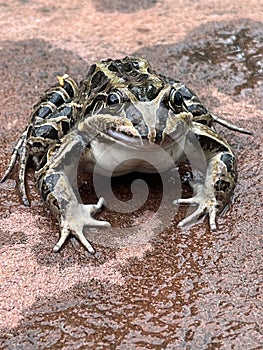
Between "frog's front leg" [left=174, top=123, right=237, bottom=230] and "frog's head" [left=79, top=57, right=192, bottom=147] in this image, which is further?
"frog's front leg" [left=174, top=123, right=237, bottom=230]

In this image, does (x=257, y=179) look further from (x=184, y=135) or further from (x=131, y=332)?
(x=131, y=332)

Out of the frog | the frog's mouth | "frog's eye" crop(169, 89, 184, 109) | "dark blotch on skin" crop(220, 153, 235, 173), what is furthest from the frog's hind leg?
"dark blotch on skin" crop(220, 153, 235, 173)

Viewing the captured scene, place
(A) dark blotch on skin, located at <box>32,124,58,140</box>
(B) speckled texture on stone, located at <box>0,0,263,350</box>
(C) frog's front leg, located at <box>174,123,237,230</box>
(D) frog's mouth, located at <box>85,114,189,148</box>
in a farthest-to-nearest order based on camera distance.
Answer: (A) dark blotch on skin, located at <box>32,124,58,140</box>
(C) frog's front leg, located at <box>174,123,237,230</box>
(D) frog's mouth, located at <box>85,114,189,148</box>
(B) speckled texture on stone, located at <box>0,0,263,350</box>

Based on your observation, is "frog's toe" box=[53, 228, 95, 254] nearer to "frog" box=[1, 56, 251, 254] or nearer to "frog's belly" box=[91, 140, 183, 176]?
"frog" box=[1, 56, 251, 254]

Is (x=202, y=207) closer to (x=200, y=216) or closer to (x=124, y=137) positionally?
(x=200, y=216)

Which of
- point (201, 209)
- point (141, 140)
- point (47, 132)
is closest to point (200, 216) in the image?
point (201, 209)

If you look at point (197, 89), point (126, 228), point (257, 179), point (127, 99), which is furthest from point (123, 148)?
point (197, 89)
